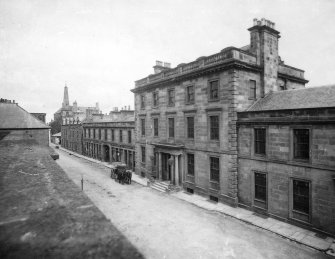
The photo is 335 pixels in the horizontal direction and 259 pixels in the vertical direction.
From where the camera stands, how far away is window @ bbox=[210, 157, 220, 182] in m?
19.1

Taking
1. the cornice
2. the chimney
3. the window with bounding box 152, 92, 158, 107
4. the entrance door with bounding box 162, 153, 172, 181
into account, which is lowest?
the entrance door with bounding box 162, 153, 172, 181

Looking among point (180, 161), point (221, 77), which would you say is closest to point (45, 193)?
point (221, 77)

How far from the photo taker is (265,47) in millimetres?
19188

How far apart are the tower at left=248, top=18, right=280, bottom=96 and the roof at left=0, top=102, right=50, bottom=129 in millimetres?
30156

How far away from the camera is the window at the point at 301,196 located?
45.6 feet

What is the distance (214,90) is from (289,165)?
322 inches

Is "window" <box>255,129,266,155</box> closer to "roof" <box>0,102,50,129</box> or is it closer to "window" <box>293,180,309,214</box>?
"window" <box>293,180,309,214</box>

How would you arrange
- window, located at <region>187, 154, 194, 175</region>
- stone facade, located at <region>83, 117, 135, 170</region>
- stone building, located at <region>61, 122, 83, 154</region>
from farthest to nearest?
stone building, located at <region>61, 122, 83, 154</region>
stone facade, located at <region>83, 117, 135, 170</region>
window, located at <region>187, 154, 194, 175</region>

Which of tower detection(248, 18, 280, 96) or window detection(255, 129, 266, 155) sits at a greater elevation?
tower detection(248, 18, 280, 96)

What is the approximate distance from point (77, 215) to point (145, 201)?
51.3ft

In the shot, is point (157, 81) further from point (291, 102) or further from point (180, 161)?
point (291, 102)

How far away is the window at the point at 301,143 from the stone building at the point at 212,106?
427 centimetres

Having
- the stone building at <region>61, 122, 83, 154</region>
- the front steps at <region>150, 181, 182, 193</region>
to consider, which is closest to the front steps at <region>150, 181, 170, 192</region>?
the front steps at <region>150, 181, 182, 193</region>

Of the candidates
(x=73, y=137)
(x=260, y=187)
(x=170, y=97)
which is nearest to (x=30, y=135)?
(x=170, y=97)
